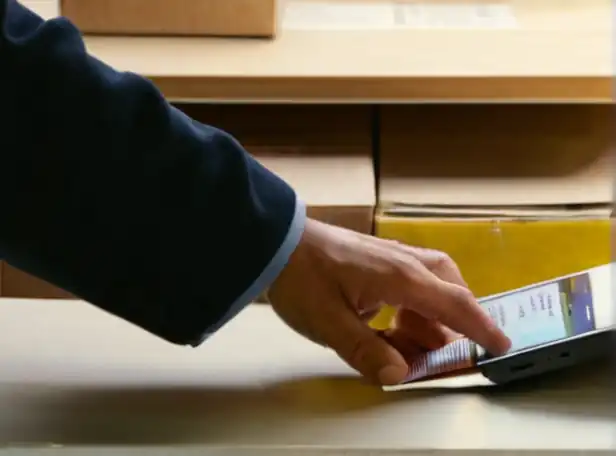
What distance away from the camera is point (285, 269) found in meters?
0.46

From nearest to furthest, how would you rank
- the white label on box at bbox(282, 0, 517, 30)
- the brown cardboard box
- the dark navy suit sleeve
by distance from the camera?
the dark navy suit sleeve < the brown cardboard box < the white label on box at bbox(282, 0, 517, 30)

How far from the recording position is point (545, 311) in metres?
0.51

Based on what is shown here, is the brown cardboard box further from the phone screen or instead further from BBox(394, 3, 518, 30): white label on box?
the phone screen

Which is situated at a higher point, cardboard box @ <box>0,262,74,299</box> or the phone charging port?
cardboard box @ <box>0,262,74,299</box>

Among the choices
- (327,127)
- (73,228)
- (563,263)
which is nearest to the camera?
(73,228)

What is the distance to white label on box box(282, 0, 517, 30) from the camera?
0.87m

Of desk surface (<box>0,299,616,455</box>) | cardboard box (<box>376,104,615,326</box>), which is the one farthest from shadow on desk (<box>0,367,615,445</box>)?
cardboard box (<box>376,104,615,326</box>)

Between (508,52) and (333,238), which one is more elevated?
(508,52)

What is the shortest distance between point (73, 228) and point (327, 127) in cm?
48

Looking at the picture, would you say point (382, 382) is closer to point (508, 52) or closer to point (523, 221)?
point (523, 221)

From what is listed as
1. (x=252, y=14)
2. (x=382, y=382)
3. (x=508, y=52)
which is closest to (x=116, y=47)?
(x=252, y=14)

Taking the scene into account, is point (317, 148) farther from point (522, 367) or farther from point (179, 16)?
point (522, 367)

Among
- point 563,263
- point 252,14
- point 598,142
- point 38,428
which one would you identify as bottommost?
point 38,428

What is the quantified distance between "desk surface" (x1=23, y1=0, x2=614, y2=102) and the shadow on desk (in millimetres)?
317
